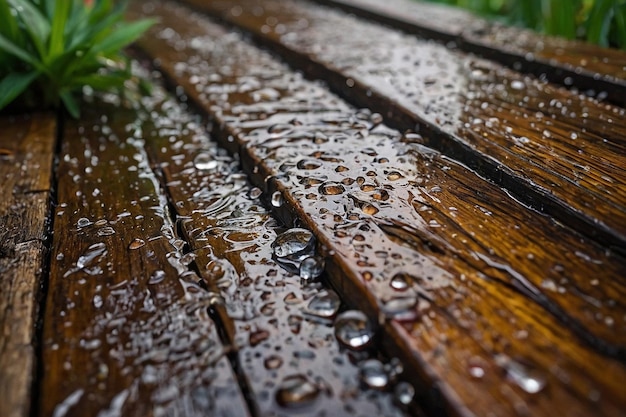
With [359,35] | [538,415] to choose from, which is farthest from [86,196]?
[359,35]

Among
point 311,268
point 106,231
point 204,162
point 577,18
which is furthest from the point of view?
point 577,18

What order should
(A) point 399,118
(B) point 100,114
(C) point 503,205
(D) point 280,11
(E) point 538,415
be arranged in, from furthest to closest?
(D) point 280,11, (B) point 100,114, (A) point 399,118, (C) point 503,205, (E) point 538,415

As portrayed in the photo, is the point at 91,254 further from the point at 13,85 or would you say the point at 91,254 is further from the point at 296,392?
the point at 13,85

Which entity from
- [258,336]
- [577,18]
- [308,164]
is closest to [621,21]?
[577,18]

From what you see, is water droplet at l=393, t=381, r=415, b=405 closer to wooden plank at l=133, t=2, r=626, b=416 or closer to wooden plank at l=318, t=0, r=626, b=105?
wooden plank at l=133, t=2, r=626, b=416

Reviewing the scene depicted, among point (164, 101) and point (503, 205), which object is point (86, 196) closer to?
point (164, 101)

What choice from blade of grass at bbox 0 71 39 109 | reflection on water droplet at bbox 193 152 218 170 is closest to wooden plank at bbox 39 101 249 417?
reflection on water droplet at bbox 193 152 218 170

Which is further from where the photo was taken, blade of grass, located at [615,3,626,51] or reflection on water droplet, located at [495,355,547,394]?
blade of grass, located at [615,3,626,51]
